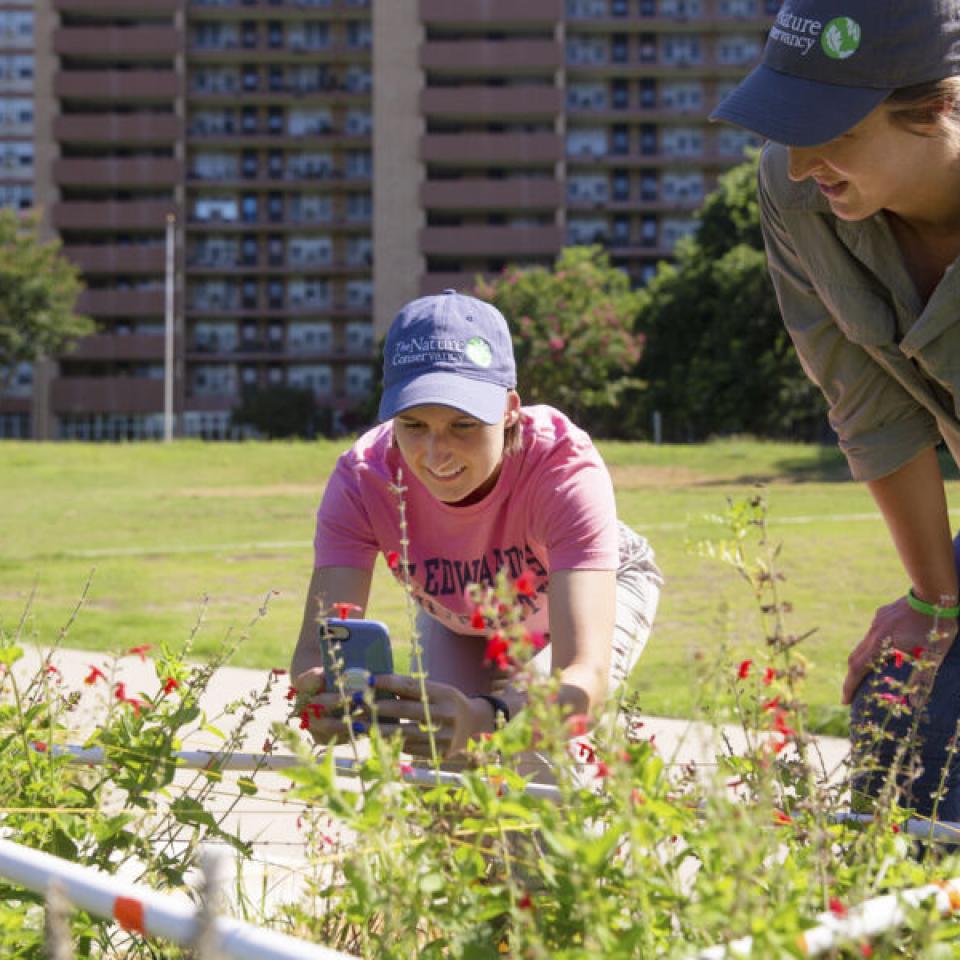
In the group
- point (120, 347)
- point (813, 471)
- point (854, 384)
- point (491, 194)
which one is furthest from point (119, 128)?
point (854, 384)

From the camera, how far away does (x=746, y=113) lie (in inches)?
83.7

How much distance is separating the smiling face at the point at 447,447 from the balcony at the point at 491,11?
6285 cm

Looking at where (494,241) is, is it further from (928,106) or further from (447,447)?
(928,106)

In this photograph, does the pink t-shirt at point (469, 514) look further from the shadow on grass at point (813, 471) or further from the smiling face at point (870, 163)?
the shadow on grass at point (813, 471)

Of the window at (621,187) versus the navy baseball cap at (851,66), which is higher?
the window at (621,187)

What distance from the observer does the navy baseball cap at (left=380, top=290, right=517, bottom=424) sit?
2.81 m

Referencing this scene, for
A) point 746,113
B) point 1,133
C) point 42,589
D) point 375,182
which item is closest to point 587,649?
point 746,113

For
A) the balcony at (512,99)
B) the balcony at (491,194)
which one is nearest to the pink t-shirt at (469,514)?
the balcony at (491,194)

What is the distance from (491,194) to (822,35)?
2400 inches

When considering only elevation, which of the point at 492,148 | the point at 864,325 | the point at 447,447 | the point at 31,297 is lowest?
the point at 447,447

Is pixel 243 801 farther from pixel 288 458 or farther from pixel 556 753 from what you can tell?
pixel 288 458

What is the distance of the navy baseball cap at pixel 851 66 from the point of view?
208 centimetres

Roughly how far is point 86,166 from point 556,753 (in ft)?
219

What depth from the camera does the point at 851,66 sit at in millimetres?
2100
